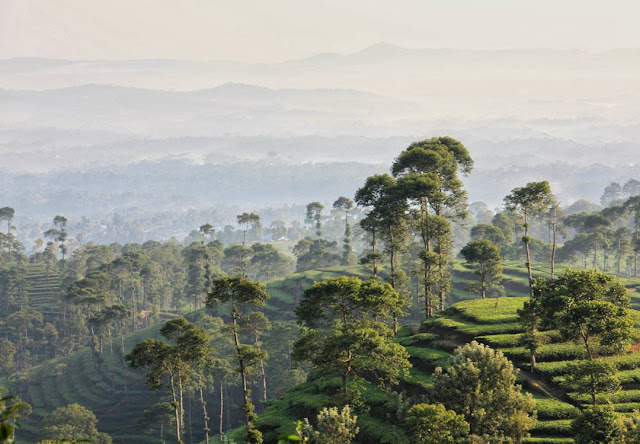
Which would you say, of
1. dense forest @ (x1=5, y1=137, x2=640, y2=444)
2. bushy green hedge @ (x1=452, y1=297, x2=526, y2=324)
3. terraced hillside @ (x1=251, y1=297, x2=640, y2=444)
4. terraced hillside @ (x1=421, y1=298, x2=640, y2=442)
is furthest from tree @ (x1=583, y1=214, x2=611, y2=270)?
A: terraced hillside @ (x1=251, y1=297, x2=640, y2=444)

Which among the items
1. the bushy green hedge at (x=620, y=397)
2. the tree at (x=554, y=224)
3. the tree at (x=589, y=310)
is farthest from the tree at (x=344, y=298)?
the tree at (x=554, y=224)

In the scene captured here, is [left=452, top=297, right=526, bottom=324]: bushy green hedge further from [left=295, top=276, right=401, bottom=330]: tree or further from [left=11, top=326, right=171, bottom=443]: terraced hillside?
[left=11, top=326, right=171, bottom=443]: terraced hillside

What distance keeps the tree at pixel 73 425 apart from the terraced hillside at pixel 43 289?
74.7 meters

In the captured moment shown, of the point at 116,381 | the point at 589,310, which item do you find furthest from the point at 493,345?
the point at 116,381

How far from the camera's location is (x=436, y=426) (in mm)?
38562

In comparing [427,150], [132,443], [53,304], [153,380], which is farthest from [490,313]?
[53,304]

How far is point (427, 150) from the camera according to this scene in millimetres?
73188

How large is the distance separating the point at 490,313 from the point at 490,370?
2316 cm

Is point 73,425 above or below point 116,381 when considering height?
above

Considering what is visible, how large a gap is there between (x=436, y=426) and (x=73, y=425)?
68.9 meters

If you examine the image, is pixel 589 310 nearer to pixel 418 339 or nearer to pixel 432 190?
pixel 418 339

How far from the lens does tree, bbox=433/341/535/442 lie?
4091cm

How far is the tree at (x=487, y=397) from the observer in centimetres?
4091

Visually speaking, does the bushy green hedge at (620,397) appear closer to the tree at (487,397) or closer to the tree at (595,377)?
the tree at (595,377)
